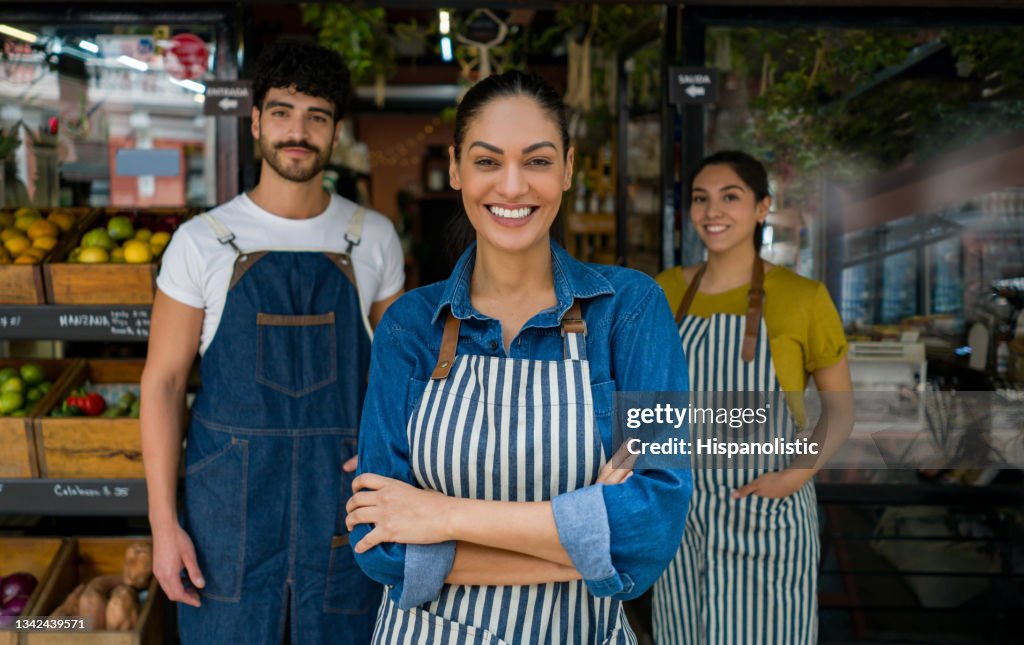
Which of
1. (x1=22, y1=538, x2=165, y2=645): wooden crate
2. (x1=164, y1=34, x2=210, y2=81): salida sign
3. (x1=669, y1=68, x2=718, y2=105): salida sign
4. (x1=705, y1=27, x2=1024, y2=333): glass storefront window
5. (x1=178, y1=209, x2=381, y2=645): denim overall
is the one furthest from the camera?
(x1=705, y1=27, x2=1024, y2=333): glass storefront window

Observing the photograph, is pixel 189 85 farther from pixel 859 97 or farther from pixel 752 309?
pixel 859 97

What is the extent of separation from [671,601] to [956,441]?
184 centimetres

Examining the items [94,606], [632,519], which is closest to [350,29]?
[94,606]

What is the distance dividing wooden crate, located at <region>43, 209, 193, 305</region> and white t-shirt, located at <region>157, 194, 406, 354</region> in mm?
518

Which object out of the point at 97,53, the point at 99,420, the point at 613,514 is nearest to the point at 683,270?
the point at 613,514

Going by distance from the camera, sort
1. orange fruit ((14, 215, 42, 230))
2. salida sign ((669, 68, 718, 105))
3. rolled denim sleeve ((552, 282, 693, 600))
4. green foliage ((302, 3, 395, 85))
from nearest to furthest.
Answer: rolled denim sleeve ((552, 282, 693, 600))
salida sign ((669, 68, 718, 105))
orange fruit ((14, 215, 42, 230))
green foliage ((302, 3, 395, 85))

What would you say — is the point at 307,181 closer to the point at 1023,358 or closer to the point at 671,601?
the point at 671,601

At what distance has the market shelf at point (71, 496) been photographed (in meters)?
2.66

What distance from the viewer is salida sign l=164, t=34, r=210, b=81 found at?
10.7ft

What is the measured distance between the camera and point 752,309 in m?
2.59

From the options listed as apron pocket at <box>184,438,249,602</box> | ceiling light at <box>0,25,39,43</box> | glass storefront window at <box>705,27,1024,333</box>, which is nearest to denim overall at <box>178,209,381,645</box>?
apron pocket at <box>184,438,249,602</box>

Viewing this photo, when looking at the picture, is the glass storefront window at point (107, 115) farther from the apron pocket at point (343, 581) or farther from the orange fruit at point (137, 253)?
the apron pocket at point (343, 581)

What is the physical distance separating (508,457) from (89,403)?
1.95 metres

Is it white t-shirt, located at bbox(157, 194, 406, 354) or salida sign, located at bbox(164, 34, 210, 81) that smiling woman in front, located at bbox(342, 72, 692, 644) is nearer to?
white t-shirt, located at bbox(157, 194, 406, 354)
